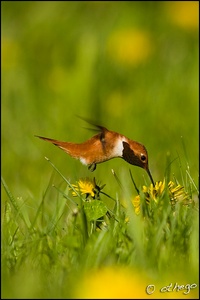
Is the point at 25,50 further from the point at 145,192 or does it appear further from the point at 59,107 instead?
the point at 145,192

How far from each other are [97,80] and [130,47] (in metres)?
0.57

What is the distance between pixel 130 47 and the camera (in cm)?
775

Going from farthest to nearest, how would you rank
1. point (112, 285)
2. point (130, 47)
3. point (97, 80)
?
point (130, 47), point (97, 80), point (112, 285)

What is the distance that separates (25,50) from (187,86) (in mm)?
1727

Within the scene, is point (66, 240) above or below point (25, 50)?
below

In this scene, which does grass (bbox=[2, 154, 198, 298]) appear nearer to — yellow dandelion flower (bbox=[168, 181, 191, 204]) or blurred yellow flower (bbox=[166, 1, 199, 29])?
yellow dandelion flower (bbox=[168, 181, 191, 204])

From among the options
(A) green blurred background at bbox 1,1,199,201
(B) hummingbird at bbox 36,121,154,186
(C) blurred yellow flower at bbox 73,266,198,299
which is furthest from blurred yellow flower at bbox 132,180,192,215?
(A) green blurred background at bbox 1,1,199,201

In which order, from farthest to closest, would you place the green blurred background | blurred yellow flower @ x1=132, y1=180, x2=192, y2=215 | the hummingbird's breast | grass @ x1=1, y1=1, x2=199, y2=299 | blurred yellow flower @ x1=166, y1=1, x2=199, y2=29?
1. blurred yellow flower @ x1=166, y1=1, x2=199, y2=29
2. the green blurred background
3. blurred yellow flower @ x1=132, y1=180, x2=192, y2=215
4. the hummingbird's breast
5. grass @ x1=1, y1=1, x2=199, y2=299

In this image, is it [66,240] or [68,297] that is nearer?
[68,297]

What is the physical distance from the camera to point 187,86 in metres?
7.07

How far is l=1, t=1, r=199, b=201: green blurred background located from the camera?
654 cm

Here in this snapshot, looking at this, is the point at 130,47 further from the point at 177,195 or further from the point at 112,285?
the point at 112,285

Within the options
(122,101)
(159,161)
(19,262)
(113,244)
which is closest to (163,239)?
(113,244)

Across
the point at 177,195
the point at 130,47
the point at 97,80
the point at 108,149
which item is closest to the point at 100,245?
the point at 108,149
